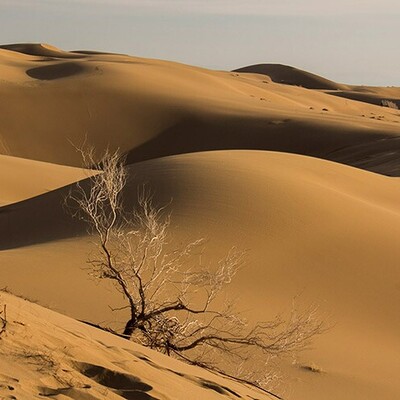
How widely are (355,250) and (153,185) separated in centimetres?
449

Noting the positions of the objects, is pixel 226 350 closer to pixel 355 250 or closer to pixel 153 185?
pixel 355 250

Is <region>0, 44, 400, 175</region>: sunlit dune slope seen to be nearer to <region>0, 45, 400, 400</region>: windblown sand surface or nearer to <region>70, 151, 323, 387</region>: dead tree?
<region>0, 45, 400, 400</region>: windblown sand surface

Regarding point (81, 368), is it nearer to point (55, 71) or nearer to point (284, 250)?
point (284, 250)

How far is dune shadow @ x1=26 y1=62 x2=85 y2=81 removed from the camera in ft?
175

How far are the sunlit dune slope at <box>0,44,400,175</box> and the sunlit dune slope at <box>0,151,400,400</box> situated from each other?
18.1 m

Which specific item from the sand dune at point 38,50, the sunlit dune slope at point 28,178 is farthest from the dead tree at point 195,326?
the sand dune at point 38,50

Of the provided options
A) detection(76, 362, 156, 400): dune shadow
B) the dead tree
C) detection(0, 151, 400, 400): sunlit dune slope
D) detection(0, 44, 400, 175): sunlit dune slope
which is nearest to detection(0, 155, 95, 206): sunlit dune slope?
detection(0, 151, 400, 400): sunlit dune slope

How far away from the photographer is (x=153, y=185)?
17.7m

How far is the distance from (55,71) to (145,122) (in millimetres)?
11880

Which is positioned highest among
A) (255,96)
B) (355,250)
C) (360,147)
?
(255,96)

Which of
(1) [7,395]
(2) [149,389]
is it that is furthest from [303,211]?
(1) [7,395]

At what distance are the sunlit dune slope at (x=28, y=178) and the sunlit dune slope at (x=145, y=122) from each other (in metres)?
9.91

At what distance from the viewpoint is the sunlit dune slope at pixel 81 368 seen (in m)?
5.57

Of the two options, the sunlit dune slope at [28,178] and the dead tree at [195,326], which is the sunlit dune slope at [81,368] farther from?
the sunlit dune slope at [28,178]
